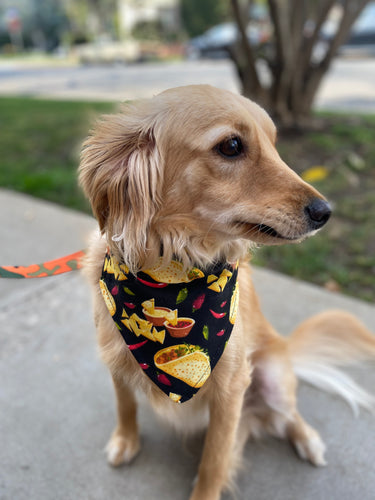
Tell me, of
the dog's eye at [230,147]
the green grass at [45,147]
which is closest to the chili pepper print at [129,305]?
the dog's eye at [230,147]

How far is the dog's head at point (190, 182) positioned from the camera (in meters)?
1.45

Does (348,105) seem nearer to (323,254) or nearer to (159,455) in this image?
(323,254)

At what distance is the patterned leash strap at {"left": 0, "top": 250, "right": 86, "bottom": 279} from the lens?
180 cm

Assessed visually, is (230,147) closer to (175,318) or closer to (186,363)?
(175,318)

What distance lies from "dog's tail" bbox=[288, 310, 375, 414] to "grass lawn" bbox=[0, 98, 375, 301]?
2.73ft

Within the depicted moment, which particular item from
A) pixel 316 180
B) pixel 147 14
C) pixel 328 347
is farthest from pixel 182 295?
pixel 147 14

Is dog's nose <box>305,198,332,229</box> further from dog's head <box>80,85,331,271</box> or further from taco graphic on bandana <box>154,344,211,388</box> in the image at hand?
taco graphic on bandana <box>154,344,211,388</box>

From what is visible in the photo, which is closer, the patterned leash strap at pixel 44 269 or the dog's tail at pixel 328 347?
the patterned leash strap at pixel 44 269

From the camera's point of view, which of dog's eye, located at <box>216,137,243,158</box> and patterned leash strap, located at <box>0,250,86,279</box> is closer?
dog's eye, located at <box>216,137,243,158</box>

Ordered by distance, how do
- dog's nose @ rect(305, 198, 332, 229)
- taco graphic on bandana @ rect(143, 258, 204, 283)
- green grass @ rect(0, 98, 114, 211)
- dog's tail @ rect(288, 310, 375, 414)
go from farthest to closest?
green grass @ rect(0, 98, 114, 211), dog's tail @ rect(288, 310, 375, 414), taco graphic on bandana @ rect(143, 258, 204, 283), dog's nose @ rect(305, 198, 332, 229)

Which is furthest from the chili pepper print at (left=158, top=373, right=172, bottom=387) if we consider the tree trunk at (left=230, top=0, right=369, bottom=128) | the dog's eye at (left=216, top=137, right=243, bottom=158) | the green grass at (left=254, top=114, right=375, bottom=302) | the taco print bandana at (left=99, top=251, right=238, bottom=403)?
the tree trunk at (left=230, top=0, right=369, bottom=128)

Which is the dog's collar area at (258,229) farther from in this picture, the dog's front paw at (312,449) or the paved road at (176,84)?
the paved road at (176,84)

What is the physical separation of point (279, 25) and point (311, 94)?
998 mm

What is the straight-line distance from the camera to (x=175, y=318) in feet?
5.21
